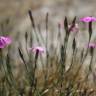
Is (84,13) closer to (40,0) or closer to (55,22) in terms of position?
(55,22)

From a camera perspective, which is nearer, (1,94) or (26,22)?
(1,94)

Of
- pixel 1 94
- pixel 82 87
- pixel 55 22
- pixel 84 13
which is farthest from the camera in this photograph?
pixel 84 13

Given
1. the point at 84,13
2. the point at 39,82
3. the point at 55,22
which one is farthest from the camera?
the point at 84,13

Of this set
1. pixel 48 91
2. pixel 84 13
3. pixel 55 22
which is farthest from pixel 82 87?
pixel 84 13

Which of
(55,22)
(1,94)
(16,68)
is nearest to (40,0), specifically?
(55,22)

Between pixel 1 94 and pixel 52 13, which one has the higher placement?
pixel 1 94

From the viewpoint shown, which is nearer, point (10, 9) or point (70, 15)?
point (70, 15)

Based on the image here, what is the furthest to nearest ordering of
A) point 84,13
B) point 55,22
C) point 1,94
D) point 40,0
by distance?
point 40,0, point 84,13, point 55,22, point 1,94

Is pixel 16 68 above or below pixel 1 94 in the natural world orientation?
below

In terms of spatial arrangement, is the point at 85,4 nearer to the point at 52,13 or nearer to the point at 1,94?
the point at 52,13
